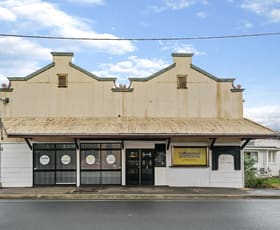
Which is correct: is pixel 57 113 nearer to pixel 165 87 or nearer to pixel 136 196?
pixel 165 87

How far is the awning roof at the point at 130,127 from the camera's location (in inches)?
872

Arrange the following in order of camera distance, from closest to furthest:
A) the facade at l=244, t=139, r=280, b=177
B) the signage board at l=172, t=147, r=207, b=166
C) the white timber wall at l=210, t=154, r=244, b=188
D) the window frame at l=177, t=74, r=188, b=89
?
the white timber wall at l=210, t=154, r=244, b=188 < the signage board at l=172, t=147, r=207, b=166 < the window frame at l=177, t=74, r=188, b=89 < the facade at l=244, t=139, r=280, b=177

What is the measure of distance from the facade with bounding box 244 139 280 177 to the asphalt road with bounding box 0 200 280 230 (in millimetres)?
25574

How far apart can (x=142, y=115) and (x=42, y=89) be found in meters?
6.01

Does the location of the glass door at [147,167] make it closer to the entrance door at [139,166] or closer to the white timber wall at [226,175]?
the entrance door at [139,166]

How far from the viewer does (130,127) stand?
75.7ft

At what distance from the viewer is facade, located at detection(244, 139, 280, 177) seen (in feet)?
134

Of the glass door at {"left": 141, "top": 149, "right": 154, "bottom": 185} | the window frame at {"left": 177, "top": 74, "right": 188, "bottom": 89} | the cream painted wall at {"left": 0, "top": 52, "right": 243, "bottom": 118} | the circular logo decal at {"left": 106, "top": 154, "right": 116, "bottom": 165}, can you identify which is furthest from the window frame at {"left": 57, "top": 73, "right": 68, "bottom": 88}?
the window frame at {"left": 177, "top": 74, "right": 188, "bottom": 89}

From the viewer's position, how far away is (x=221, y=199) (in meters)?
18.6

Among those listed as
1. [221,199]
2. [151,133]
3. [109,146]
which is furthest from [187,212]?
[109,146]

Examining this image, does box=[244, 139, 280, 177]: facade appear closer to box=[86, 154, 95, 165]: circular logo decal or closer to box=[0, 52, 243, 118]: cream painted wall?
box=[0, 52, 243, 118]: cream painted wall

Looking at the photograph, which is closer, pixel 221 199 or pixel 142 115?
pixel 221 199

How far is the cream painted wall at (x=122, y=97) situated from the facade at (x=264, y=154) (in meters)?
16.5

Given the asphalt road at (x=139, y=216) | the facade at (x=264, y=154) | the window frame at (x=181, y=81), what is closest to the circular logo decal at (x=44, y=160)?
the asphalt road at (x=139, y=216)
